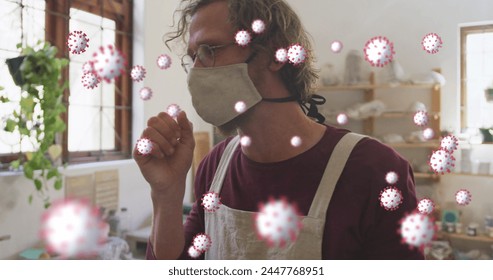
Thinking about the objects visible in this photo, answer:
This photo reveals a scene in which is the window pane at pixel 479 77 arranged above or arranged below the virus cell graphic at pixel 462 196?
above

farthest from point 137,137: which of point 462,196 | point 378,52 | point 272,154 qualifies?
point 462,196

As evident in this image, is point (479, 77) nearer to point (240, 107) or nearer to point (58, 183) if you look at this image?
point (240, 107)

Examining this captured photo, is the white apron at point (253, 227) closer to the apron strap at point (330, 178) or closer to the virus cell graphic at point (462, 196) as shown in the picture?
the apron strap at point (330, 178)

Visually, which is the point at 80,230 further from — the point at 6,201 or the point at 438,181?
the point at 438,181

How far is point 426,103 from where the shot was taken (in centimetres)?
40

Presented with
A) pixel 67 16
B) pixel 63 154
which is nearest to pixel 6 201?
pixel 63 154

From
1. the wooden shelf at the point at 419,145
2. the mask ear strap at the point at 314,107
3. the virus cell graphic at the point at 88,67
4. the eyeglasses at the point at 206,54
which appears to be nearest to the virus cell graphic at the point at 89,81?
the virus cell graphic at the point at 88,67

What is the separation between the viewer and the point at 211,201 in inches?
17.3

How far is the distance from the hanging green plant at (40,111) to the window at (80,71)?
0.06 feet

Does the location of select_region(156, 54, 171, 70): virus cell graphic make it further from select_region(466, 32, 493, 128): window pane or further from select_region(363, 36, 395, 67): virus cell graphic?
select_region(466, 32, 493, 128): window pane

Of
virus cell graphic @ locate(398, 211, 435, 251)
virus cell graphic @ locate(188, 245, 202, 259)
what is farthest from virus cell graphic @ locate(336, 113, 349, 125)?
virus cell graphic @ locate(188, 245, 202, 259)

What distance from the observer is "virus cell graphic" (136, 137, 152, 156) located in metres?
0.35

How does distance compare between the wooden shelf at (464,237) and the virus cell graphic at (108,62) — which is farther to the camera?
the wooden shelf at (464,237)

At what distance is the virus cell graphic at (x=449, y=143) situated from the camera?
0.38 meters
